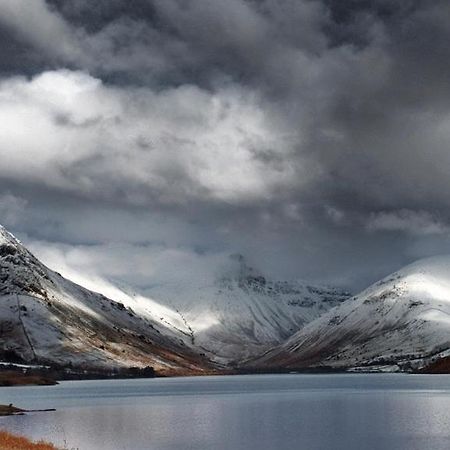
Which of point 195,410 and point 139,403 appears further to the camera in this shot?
point 139,403

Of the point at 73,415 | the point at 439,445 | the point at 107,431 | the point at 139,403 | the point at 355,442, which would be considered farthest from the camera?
the point at 139,403

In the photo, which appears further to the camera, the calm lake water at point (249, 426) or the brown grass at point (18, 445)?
the calm lake water at point (249, 426)

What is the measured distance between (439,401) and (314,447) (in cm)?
8451

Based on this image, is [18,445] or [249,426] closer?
[18,445]

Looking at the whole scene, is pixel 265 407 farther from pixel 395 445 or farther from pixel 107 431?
pixel 395 445

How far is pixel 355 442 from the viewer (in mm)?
94250

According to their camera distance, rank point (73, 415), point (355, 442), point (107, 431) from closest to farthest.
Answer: point (355, 442), point (107, 431), point (73, 415)

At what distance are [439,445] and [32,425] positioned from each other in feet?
206

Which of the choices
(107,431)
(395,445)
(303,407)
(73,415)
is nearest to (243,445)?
(395,445)

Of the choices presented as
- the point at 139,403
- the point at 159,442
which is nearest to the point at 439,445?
the point at 159,442

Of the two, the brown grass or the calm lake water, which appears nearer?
the brown grass

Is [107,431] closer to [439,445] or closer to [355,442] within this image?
[355,442]

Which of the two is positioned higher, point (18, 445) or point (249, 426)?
point (249, 426)

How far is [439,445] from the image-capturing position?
288 ft
